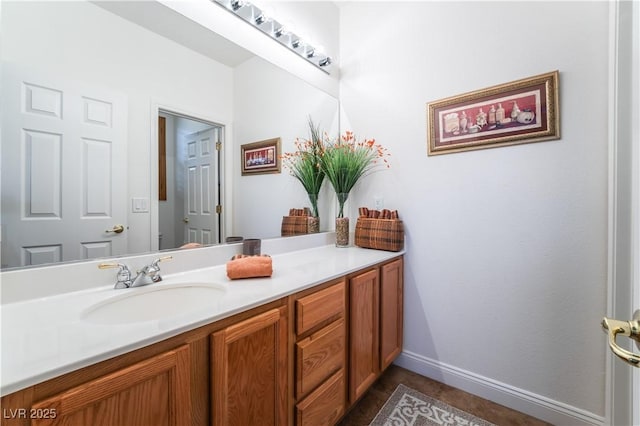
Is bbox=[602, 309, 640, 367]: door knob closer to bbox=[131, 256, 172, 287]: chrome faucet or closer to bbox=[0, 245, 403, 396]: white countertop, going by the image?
bbox=[0, 245, 403, 396]: white countertop

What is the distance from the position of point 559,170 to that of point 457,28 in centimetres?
102

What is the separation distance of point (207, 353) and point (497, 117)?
5.76ft

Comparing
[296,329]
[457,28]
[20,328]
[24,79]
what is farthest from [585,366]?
[24,79]

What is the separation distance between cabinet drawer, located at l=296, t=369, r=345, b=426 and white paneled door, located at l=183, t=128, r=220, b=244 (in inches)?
33.1

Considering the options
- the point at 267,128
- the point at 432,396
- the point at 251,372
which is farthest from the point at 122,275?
the point at 432,396

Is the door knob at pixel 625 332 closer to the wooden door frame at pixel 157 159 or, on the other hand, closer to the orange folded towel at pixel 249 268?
the orange folded towel at pixel 249 268

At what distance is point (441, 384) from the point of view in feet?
5.39

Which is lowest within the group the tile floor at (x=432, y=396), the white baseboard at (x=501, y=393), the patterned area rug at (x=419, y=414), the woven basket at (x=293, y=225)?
the tile floor at (x=432, y=396)

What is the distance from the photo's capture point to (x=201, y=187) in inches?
51.8

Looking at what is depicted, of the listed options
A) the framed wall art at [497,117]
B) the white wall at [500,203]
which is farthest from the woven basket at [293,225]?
the framed wall art at [497,117]

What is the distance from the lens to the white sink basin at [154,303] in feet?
2.73

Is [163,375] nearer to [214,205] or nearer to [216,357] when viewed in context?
[216,357]

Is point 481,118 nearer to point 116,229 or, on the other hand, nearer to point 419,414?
point 419,414

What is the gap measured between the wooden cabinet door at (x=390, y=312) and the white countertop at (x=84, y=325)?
1.54 feet
